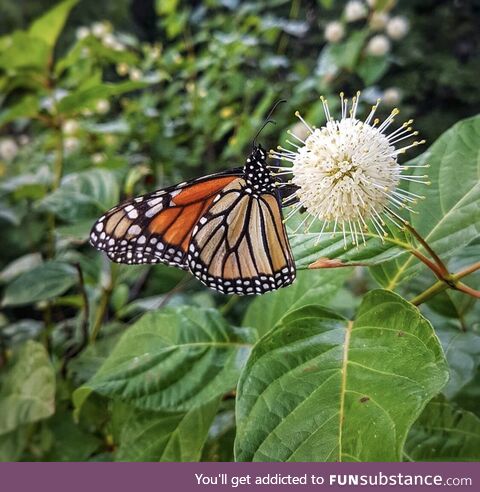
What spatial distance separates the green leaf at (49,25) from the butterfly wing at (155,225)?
613mm

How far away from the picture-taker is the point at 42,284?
1.05m

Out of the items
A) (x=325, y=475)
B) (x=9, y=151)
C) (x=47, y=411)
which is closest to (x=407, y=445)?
(x=325, y=475)

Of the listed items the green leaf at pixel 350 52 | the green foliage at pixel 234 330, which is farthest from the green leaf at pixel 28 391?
the green leaf at pixel 350 52

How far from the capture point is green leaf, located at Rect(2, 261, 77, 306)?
1.03m

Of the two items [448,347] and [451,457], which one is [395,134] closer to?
[448,347]

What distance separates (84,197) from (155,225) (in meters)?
0.34

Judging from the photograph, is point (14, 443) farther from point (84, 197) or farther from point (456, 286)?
point (456, 286)

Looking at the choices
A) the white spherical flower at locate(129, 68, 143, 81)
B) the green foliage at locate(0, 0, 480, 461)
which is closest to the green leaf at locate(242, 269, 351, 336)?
the green foliage at locate(0, 0, 480, 461)

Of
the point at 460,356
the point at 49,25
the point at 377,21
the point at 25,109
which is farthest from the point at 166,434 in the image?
the point at 377,21

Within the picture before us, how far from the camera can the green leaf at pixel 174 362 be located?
613mm

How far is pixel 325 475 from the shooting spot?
466mm

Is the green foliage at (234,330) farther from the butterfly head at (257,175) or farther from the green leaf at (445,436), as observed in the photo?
the butterfly head at (257,175)

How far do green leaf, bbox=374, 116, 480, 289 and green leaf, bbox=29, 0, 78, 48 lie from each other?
0.90m

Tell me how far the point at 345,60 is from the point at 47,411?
1337 millimetres
